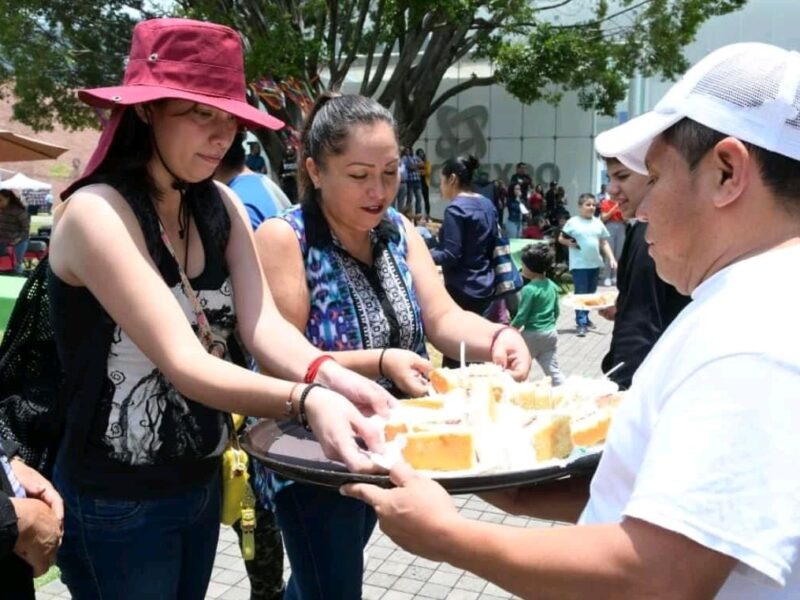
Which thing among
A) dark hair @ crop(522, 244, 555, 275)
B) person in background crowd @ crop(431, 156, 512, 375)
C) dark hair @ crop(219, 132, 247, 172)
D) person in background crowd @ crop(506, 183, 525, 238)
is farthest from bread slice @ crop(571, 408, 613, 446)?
person in background crowd @ crop(506, 183, 525, 238)

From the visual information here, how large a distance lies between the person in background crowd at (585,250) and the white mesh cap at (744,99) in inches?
379

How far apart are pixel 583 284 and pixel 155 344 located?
9.71 meters

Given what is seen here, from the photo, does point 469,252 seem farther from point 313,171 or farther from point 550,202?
point 550,202

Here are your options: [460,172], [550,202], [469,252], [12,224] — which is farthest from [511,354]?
[550,202]

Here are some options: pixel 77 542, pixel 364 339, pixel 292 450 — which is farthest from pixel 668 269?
pixel 77 542

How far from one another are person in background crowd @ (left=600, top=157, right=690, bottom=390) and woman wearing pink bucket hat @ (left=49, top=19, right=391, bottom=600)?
5.61ft

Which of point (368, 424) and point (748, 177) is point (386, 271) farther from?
point (748, 177)

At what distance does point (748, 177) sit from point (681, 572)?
21.9 inches

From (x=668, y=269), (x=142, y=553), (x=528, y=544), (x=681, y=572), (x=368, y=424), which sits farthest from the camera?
(x=142, y=553)

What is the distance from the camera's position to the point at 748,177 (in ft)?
3.76

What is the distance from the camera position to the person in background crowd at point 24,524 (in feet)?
5.74

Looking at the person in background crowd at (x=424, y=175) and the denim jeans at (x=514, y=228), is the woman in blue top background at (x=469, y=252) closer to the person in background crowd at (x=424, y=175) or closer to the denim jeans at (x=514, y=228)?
the person in background crowd at (x=424, y=175)

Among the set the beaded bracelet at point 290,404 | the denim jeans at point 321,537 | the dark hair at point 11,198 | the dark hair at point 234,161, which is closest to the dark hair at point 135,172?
the beaded bracelet at point 290,404

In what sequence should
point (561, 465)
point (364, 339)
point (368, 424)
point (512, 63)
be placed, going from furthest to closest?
1. point (512, 63)
2. point (364, 339)
3. point (368, 424)
4. point (561, 465)
